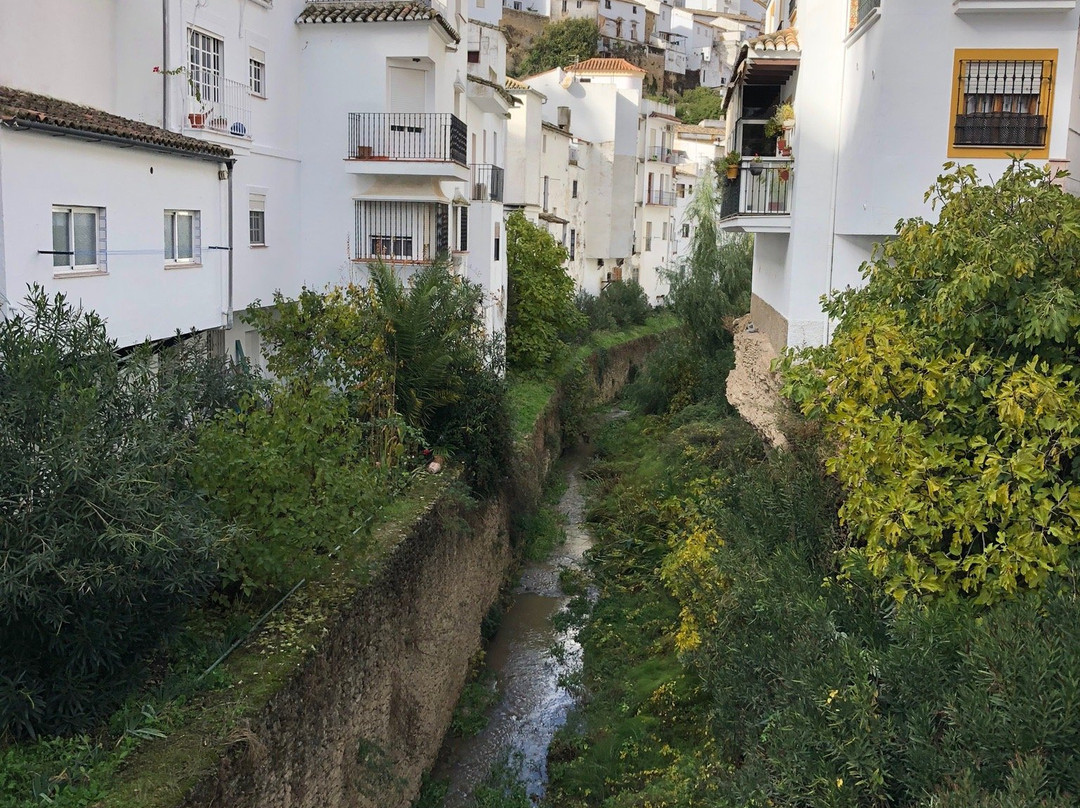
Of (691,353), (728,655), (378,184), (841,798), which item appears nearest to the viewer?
(841,798)

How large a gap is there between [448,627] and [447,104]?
1296 cm

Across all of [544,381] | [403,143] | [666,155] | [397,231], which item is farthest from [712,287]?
[666,155]

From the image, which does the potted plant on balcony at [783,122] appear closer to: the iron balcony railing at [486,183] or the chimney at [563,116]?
the iron balcony railing at [486,183]

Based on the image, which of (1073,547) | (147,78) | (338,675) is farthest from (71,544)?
(147,78)

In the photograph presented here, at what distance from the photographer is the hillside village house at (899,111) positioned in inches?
526

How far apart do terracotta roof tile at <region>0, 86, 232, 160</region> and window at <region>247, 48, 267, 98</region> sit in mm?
4070

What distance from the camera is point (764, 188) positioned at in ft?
57.9

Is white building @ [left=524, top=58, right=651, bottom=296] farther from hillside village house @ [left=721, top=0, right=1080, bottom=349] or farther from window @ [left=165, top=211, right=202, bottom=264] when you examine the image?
window @ [left=165, top=211, right=202, bottom=264]

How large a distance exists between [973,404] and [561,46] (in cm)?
7348

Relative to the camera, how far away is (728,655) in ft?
34.8

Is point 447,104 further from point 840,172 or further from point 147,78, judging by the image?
point 840,172

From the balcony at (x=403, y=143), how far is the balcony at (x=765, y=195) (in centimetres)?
672

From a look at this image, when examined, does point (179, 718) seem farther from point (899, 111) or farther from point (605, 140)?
point (605, 140)

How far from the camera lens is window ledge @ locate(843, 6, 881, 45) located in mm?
13758
